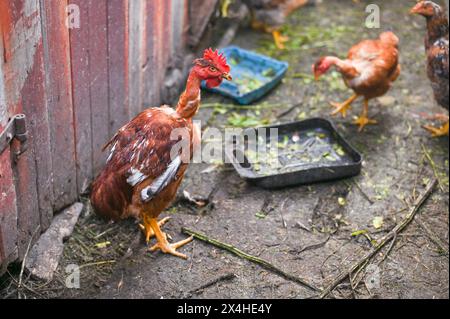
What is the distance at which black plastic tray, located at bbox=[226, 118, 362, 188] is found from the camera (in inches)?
213

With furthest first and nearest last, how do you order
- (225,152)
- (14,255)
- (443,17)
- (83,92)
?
(443,17)
(225,152)
(83,92)
(14,255)

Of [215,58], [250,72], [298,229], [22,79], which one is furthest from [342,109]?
[22,79]

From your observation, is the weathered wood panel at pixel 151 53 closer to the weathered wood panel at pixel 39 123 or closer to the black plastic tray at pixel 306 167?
the black plastic tray at pixel 306 167

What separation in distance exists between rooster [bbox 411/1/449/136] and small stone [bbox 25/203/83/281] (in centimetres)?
362

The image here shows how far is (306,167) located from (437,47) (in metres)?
1.92

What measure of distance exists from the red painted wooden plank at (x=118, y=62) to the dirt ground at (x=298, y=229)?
2.66ft

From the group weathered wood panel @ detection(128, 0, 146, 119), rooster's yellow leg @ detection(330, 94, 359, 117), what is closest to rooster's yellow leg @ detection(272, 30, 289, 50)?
rooster's yellow leg @ detection(330, 94, 359, 117)

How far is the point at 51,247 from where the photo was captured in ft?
15.1

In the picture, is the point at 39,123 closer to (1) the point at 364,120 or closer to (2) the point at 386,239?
(2) the point at 386,239

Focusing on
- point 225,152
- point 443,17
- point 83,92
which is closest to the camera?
point 83,92

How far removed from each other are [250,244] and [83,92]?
169 centimetres

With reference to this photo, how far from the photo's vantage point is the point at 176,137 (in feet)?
14.5
